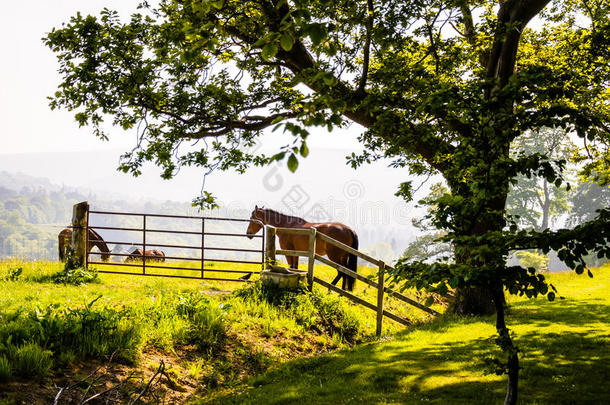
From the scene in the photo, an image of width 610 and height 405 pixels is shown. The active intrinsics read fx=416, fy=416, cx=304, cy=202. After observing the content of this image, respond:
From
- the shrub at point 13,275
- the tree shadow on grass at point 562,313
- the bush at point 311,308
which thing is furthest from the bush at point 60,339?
the tree shadow on grass at point 562,313

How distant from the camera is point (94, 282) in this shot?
11656 mm

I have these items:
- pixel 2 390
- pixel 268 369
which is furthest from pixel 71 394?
pixel 268 369

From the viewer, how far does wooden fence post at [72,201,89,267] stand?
12586 mm

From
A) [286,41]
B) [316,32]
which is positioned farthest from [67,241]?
[316,32]

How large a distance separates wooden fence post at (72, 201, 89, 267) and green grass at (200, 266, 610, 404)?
840 centimetres

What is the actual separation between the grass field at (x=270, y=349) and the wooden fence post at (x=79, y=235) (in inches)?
56.6

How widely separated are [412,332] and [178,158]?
745cm

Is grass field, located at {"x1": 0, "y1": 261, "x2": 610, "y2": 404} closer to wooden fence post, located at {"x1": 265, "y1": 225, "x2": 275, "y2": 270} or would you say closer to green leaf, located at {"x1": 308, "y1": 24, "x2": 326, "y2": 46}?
wooden fence post, located at {"x1": 265, "y1": 225, "x2": 275, "y2": 270}

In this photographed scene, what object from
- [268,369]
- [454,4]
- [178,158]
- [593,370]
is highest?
[454,4]

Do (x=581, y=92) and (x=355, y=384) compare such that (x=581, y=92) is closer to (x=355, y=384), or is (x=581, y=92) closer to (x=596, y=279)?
(x=355, y=384)

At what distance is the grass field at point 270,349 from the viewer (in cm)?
554

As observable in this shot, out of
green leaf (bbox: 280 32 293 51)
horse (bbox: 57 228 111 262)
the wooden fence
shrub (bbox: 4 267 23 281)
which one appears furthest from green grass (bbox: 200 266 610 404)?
horse (bbox: 57 228 111 262)

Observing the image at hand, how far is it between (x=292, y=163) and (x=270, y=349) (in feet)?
21.1

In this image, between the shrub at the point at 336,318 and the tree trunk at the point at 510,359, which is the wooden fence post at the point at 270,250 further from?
the tree trunk at the point at 510,359
